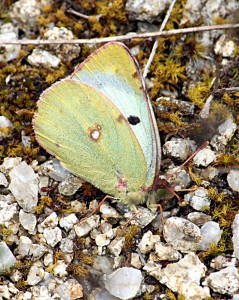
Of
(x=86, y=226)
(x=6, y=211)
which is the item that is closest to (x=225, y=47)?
(x=86, y=226)

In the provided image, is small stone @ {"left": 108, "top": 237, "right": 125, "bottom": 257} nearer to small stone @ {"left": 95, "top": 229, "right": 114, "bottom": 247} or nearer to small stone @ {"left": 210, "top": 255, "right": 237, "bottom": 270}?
small stone @ {"left": 95, "top": 229, "right": 114, "bottom": 247}

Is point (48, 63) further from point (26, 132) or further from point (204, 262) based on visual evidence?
point (204, 262)

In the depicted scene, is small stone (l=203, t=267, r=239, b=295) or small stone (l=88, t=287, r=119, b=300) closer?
small stone (l=203, t=267, r=239, b=295)

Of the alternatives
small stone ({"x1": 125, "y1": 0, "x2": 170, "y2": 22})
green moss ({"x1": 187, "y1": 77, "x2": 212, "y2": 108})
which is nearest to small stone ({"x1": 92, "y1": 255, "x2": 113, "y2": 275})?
green moss ({"x1": 187, "y1": 77, "x2": 212, "y2": 108})

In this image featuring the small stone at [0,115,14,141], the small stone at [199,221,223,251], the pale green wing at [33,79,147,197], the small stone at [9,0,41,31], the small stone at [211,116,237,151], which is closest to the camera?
the small stone at [199,221,223,251]

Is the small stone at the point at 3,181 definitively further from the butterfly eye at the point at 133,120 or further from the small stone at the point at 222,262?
the small stone at the point at 222,262

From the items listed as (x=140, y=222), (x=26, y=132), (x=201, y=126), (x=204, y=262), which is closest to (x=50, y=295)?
(x=140, y=222)
